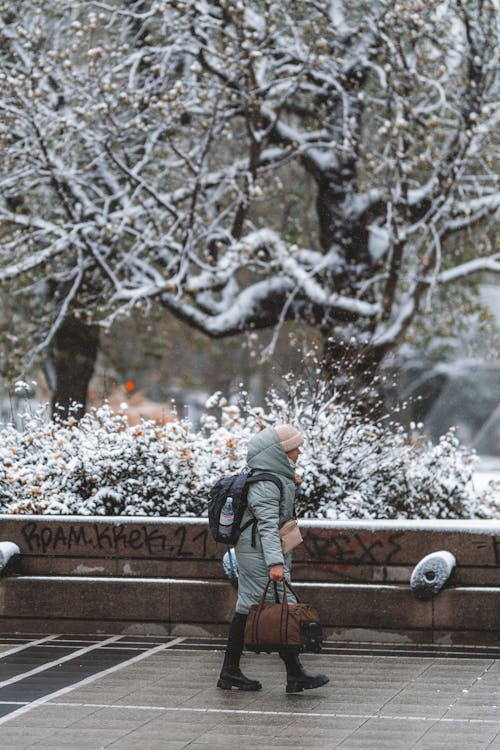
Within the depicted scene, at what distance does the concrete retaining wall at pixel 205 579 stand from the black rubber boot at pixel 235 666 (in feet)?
5.60

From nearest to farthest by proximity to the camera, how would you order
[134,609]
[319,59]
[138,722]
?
[138,722] < [134,609] < [319,59]

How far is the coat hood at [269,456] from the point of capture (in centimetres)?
733

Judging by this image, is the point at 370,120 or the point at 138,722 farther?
the point at 370,120

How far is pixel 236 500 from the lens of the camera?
7.32 meters

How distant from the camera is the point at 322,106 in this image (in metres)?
18.3

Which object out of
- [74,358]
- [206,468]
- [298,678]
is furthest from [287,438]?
[74,358]

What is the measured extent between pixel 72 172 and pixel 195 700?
11.6 metres

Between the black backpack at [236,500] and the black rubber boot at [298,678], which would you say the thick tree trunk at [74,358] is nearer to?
the black backpack at [236,500]

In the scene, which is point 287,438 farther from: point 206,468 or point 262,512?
point 206,468

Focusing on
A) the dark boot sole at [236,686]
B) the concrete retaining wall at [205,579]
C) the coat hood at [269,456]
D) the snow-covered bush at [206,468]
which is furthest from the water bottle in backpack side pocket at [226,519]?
the snow-covered bush at [206,468]

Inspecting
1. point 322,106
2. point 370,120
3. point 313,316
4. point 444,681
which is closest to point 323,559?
point 444,681

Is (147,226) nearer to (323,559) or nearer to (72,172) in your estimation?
(72,172)

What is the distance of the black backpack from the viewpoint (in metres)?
7.31

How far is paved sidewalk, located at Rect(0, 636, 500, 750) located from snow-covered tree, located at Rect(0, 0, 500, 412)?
27.5 feet
